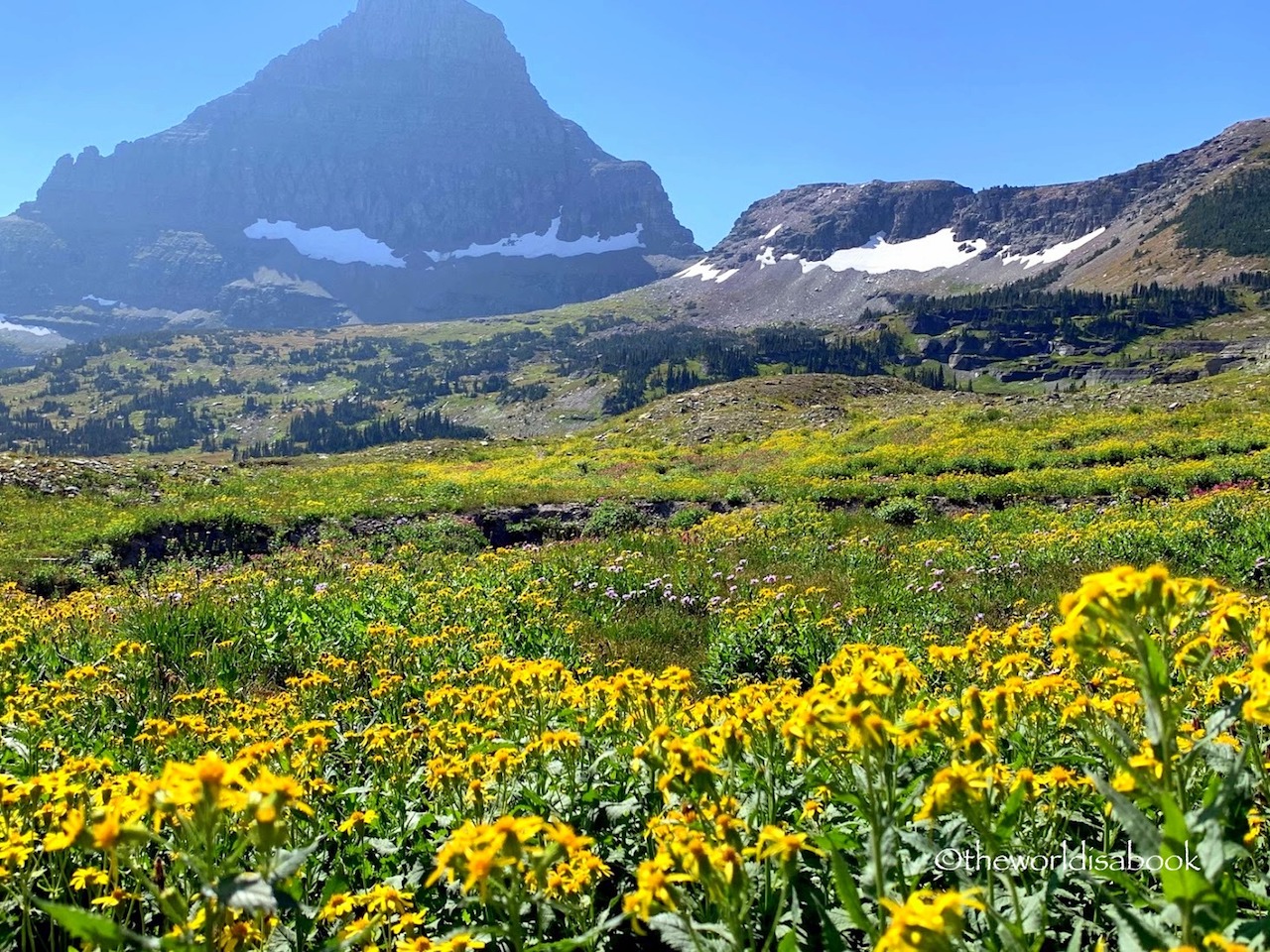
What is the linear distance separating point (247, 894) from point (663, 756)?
1907 mm

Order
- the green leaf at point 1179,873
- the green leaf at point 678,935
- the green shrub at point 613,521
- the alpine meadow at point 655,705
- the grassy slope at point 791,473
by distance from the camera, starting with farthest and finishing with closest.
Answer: the green shrub at point 613,521 < the grassy slope at point 791,473 < the green leaf at point 678,935 < the alpine meadow at point 655,705 < the green leaf at point 1179,873

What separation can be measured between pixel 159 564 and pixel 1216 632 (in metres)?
17.8

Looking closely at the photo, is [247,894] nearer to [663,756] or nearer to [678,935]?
[678,935]

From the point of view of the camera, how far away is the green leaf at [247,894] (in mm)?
1524

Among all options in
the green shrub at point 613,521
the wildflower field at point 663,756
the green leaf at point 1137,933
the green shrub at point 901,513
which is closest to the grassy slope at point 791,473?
the green shrub at point 901,513

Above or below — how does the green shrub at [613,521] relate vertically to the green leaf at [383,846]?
below

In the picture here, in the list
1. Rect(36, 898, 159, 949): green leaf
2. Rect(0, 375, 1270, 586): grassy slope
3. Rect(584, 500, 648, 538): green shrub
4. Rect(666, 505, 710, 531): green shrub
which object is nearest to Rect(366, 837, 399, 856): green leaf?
Rect(36, 898, 159, 949): green leaf

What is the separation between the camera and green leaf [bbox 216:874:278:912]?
1.52 m

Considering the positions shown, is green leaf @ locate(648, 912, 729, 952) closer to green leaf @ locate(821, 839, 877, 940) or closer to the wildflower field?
the wildflower field

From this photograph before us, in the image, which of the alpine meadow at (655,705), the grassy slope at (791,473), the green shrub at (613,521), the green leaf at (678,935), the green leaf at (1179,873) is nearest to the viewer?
the green leaf at (1179,873)

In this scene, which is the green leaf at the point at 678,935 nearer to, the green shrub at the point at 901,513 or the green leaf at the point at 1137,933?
the green leaf at the point at 1137,933

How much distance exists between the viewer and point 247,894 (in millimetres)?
1564

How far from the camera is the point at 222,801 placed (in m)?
1.91

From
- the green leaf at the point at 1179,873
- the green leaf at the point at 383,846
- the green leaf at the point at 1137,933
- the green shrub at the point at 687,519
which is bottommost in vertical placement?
the green shrub at the point at 687,519
